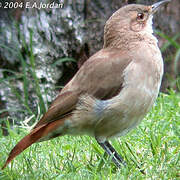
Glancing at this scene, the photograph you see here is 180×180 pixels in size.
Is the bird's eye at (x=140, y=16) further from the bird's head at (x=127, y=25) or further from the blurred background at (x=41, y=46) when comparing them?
the blurred background at (x=41, y=46)

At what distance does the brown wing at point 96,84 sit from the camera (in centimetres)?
443

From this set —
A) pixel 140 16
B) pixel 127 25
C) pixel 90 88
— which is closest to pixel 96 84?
pixel 90 88

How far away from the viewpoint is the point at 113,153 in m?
4.31

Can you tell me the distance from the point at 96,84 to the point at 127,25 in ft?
2.63

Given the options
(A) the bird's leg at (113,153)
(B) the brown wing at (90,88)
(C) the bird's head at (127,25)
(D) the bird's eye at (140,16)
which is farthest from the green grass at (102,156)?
(D) the bird's eye at (140,16)

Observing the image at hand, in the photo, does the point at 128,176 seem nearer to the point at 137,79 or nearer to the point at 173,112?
the point at 137,79

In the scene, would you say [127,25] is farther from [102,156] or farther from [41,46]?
[41,46]

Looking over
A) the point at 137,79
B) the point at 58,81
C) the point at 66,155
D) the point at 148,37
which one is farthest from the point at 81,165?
the point at 58,81

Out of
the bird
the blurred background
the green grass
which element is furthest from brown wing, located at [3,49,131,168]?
the blurred background

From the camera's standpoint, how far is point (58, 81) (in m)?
7.01

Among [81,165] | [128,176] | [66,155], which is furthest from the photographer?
Result: [66,155]

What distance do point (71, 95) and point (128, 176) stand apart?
0.96 metres

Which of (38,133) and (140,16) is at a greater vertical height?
(140,16)

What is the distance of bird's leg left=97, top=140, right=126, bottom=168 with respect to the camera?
4301mm
